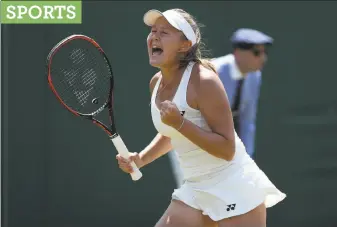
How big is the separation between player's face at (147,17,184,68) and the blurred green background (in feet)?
8.11

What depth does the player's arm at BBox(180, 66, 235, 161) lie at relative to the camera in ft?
11.0

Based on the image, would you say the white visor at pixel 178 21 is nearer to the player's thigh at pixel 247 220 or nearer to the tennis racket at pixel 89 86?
the tennis racket at pixel 89 86

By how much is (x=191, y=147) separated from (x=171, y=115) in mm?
253

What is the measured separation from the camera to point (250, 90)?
15.5 feet


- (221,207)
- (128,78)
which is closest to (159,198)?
(128,78)

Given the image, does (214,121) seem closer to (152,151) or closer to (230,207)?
(230,207)

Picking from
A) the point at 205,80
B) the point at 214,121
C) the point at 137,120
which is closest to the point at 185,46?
the point at 205,80

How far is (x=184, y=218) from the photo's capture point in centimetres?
353

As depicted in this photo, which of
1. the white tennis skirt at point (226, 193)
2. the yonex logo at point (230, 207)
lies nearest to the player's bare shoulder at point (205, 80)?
the white tennis skirt at point (226, 193)

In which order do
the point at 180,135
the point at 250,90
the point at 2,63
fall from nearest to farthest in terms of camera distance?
the point at 180,135 → the point at 250,90 → the point at 2,63

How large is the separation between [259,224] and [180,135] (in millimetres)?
477

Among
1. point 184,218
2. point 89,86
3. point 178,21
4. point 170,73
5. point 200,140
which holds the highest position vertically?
point 178,21

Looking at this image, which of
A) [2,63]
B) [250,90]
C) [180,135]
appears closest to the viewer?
[180,135]

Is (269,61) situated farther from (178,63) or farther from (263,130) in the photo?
(178,63)
